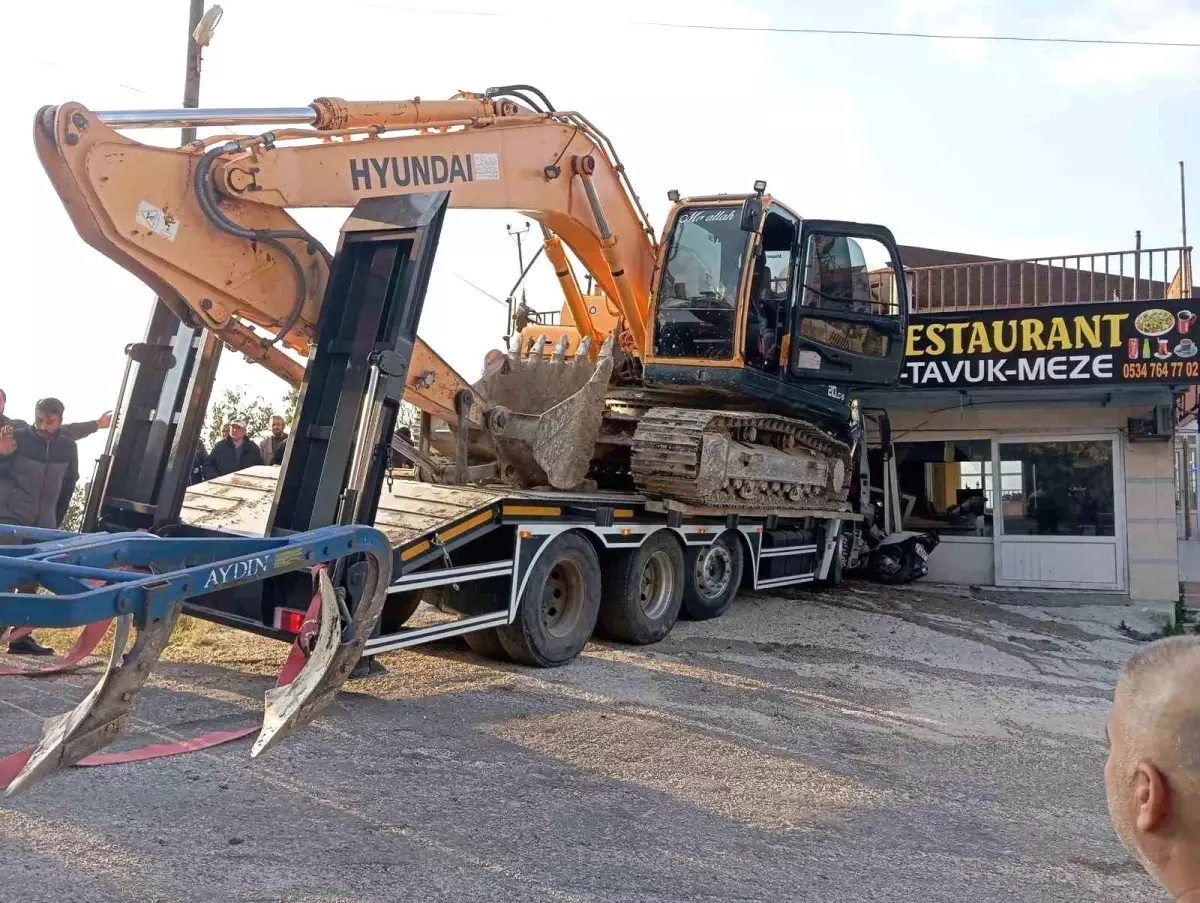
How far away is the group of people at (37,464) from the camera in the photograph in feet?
25.7

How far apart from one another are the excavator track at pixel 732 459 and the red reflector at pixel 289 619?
3.59m

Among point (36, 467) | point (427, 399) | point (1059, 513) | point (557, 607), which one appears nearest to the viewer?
point (427, 399)

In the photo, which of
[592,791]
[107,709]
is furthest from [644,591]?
[107,709]

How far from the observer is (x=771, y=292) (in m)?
9.95

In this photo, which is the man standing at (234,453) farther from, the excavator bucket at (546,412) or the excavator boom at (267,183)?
the excavator boom at (267,183)

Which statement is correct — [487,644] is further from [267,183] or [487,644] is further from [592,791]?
[267,183]

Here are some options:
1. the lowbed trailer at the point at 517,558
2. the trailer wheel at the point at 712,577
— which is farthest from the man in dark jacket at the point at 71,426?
the trailer wheel at the point at 712,577

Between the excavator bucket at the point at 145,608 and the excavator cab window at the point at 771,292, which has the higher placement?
the excavator cab window at the point at 771,292

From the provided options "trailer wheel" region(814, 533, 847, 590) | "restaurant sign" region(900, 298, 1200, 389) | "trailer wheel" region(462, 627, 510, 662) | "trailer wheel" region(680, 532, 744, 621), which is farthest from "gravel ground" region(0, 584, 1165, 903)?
"restaurant sign" region(900, 298, 1200, 389)

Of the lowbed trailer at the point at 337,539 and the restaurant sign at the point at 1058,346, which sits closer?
the lowbed trailer at the point at 337,539

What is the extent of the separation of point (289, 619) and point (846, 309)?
634cm

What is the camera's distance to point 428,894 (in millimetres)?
3762

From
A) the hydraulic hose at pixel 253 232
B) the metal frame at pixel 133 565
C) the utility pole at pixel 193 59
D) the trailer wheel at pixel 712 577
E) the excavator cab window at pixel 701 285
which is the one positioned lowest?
the metal frame at pixel 133 565

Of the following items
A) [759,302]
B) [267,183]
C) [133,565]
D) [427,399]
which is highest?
[759,302]
